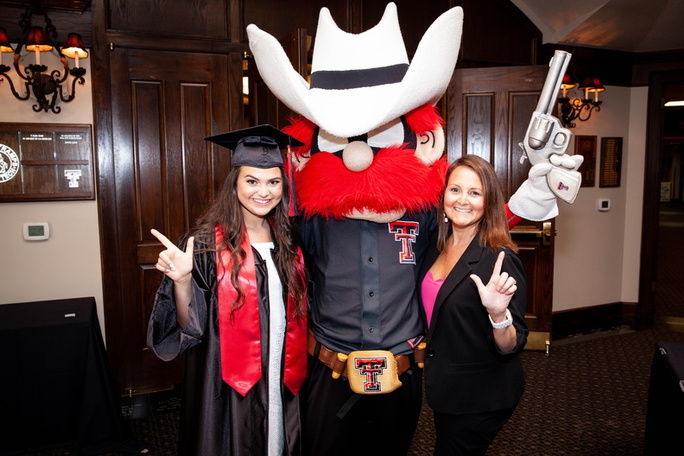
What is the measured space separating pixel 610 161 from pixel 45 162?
4.43 m

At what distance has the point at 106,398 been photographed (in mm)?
2438

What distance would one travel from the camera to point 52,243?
9.70 ft

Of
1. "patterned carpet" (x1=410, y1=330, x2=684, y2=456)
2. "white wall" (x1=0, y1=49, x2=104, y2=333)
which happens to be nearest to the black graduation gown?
"patterned carpet" (x1=410, y1=330, x2=684, y2=456)

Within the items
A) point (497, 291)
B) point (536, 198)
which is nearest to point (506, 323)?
point (497, 291)

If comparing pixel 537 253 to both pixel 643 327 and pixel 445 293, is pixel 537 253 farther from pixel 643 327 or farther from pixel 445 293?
pixel 445 293

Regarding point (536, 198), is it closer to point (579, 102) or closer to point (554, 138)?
point (554, 138)

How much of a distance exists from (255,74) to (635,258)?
3.86 metres

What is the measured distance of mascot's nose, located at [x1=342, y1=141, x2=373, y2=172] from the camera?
152 centimetres

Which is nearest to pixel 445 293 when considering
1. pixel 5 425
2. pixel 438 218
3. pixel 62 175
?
pixel 438 218

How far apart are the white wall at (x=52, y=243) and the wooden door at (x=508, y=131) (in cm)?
253

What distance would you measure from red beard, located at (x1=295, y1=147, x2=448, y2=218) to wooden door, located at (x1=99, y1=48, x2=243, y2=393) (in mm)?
1693

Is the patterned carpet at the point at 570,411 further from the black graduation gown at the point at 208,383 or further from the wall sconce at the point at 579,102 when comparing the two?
the wall sconce at the point at 579,102

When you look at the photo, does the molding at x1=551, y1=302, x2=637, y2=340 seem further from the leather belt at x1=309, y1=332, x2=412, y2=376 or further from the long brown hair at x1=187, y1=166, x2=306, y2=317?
the long brown hair at x1=187, y1=166, x2=306, y2=317

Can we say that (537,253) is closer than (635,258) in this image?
Yes
